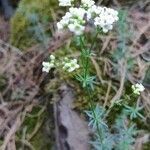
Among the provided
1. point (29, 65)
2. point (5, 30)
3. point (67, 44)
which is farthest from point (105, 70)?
point (5, 30)

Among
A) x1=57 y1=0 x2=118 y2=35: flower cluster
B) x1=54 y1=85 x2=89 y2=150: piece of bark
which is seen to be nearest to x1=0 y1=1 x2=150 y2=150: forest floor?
x1=54 y1=85 x2=89 y2=150: piece of bark

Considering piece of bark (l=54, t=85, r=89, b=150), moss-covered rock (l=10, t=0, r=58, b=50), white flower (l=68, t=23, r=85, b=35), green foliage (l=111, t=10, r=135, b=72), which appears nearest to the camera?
white flower (l=68, t=23, r=85, b=35)

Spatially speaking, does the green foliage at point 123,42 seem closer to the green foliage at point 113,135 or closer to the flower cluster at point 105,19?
the green foliage at point 113,135

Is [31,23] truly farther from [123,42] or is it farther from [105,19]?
[105,19]

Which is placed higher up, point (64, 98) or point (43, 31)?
point (43, 31)

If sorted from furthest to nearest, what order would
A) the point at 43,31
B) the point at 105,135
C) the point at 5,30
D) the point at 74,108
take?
the point at 5,30 → the point at 43,31 → the point at 74,108 → the point at 105,135

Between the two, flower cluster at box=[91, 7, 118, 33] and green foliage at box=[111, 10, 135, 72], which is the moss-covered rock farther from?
flower cluster at box=[91, 7, 118, 33]

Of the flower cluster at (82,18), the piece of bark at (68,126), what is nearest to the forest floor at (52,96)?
the piece of bark at (68,126)

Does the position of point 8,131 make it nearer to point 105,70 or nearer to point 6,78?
point 6,78
